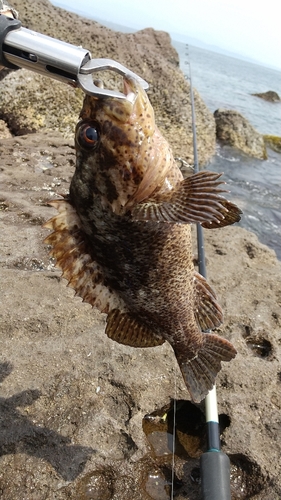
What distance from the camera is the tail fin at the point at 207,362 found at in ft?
9.68

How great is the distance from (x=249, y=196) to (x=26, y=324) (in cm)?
898

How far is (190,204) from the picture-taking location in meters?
1.93

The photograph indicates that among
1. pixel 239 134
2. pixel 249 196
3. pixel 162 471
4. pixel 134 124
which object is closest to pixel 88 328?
pixel 162 471

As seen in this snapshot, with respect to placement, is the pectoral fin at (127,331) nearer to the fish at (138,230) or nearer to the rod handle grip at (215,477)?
the fish at (138,230)

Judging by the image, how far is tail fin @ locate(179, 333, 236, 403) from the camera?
2951 mm

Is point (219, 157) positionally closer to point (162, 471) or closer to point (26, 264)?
point (26, 264)

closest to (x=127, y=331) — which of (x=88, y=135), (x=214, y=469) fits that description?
(x=214, y=469)

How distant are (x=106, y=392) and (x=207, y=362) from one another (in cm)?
121

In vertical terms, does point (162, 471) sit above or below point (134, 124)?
below

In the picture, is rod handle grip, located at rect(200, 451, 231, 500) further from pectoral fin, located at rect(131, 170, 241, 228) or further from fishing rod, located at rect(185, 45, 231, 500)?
pectoral fin, located at rect(131, 170, 241, 228)

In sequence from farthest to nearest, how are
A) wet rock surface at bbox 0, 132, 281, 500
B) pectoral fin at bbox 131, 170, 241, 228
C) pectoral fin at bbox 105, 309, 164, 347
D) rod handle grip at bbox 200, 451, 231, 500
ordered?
wet rock surface at bbox 0, 132, 281, 500, pectoral fin at bbox 105, 309, 164, 347, rod handle grip at bbox 200, 451, 231, 500, pectoral fin at bbox 131, 170, 241, 228

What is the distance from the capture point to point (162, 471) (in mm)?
3328

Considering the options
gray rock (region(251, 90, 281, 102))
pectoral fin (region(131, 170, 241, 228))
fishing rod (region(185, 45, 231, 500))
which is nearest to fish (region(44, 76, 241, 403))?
pectoral fin (region(131, 170, 241, 228))

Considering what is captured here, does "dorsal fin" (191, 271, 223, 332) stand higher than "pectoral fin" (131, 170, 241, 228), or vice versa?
"pectoral fin" (131, 170, 241, 228)
